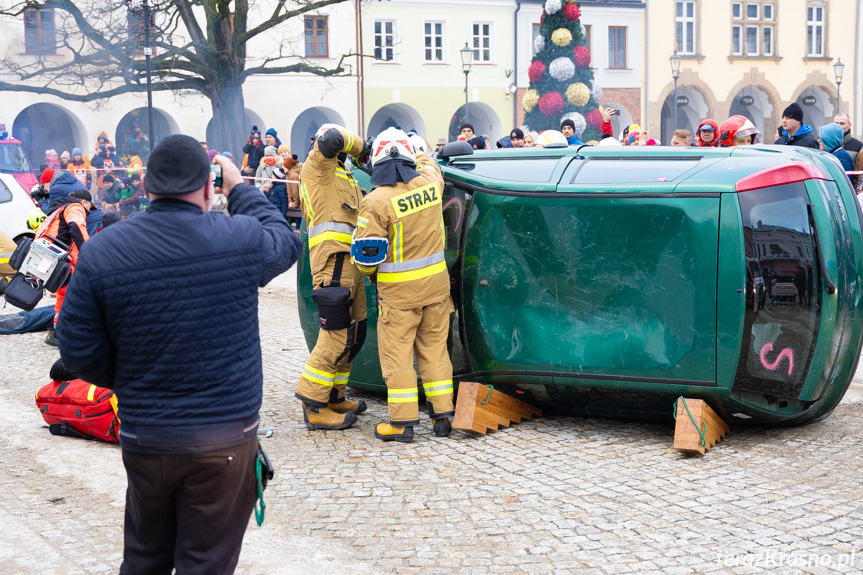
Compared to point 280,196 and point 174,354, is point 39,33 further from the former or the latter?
point 174,354

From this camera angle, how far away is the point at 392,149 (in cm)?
604

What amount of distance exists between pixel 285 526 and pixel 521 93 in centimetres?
3479

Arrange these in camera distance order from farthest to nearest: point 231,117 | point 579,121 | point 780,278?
point 231,117 < point 579,121 < point 780,278

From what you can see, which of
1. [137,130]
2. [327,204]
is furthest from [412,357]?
[137,130]

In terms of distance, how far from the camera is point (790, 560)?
407 centimetres

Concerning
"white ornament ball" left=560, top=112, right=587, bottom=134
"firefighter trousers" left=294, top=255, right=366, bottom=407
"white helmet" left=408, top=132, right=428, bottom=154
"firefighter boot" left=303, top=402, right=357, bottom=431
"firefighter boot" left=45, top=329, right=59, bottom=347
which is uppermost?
"white ornament ball" left=560, top=112, right=587, bottom=134

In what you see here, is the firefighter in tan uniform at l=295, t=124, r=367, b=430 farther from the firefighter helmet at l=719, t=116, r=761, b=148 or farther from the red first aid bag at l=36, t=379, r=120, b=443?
the firefighter helmet at l=719, t=116, r=761, b=148

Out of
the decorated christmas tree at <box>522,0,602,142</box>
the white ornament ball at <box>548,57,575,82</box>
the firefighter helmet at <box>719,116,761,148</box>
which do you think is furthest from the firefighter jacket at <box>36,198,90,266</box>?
the white ornament ball at <box>548,57,575,82</box>

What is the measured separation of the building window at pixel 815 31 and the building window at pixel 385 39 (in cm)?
1864

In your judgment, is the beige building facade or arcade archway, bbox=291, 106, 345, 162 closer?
arcade archway, bbox=291, 106, 345, 162

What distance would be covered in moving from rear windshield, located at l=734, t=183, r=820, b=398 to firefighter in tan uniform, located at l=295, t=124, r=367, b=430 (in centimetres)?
241

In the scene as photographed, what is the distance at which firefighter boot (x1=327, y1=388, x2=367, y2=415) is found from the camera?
6.67m

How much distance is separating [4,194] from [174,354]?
1300 cm

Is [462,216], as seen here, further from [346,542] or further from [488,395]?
[346,542]
